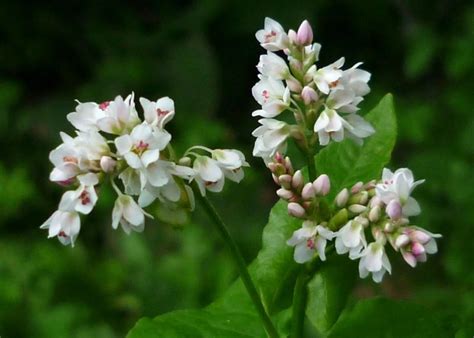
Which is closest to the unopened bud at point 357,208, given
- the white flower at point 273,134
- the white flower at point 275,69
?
the white flower at point 273,134

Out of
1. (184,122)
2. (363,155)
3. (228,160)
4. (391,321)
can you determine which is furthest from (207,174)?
(184,122)

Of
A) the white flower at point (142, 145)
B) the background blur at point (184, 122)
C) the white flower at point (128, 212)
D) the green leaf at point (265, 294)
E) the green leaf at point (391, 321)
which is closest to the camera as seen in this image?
the white flower at point (142, 145)

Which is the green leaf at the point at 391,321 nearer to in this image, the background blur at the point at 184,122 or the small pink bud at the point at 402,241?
the small pink bud at the point at 402,241

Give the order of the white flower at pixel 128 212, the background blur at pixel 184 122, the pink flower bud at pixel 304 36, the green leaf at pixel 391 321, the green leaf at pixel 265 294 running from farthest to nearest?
the background blur at pixel 184 122
the green leaf at pixel 391 321
the green leaf at pixel 265 294
the pink flower bud at pixel 304 36
the white flower at pixel 128 212

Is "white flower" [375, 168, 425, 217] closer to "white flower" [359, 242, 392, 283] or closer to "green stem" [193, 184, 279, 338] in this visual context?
"white flower" [359, 242, 392, 283]

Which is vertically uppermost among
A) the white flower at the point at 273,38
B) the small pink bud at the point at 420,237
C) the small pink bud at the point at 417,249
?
the white flower at the point at 273,38

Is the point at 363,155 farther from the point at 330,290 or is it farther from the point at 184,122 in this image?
the point at 184,122
